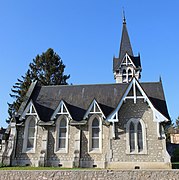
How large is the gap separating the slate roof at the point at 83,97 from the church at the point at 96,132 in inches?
4.0

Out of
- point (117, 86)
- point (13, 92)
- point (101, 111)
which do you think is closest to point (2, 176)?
point (101, 111)

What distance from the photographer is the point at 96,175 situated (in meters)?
12.1

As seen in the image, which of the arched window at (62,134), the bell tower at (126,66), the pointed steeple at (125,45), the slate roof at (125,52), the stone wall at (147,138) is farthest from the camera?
the pointed steeple at (125,45)

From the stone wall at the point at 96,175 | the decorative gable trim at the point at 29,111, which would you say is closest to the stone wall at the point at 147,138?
the stone wall at the point at 96,175

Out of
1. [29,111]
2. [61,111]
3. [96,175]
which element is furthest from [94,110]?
[96,175]

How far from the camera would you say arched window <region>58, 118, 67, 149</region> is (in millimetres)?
20656

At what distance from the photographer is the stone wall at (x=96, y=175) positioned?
11.7m

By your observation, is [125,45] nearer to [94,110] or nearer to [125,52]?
[125,52]

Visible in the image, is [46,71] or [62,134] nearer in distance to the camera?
[62,134]

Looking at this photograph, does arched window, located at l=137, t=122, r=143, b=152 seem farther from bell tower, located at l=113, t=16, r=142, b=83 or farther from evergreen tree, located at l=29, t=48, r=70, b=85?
evergreen tree, located at l=29, t=48, r=70, b=85

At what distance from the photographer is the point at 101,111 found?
2019cm

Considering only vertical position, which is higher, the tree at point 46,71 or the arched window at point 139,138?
the tree at point 46,71

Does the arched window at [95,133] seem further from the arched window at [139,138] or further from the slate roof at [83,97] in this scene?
the arched window at [139,138]

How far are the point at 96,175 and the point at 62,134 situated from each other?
9409mm
